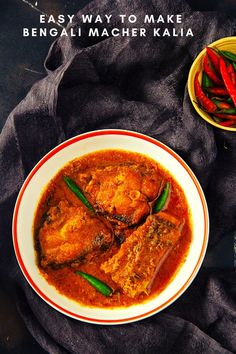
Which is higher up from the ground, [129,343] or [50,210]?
[50,210]

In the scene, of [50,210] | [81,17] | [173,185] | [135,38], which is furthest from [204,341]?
[81,17]

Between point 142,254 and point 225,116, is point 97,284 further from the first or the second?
point 225,116

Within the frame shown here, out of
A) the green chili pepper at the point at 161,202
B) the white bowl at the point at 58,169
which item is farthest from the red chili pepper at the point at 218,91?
the green chili pepper at the point at 161,202

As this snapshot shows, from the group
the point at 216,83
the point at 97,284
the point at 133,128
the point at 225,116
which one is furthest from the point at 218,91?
the point at 97,284

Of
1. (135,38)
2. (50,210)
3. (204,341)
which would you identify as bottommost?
(204,341)

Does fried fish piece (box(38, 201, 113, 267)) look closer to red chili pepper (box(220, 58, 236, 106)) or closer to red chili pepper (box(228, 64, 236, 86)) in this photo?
red chili pepper (box(220, 58, 236, 106))

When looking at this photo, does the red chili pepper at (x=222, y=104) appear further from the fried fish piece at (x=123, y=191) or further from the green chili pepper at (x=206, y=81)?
the fried fish piece at (x=123, y=191)

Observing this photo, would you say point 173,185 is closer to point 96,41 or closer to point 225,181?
point 225,181
